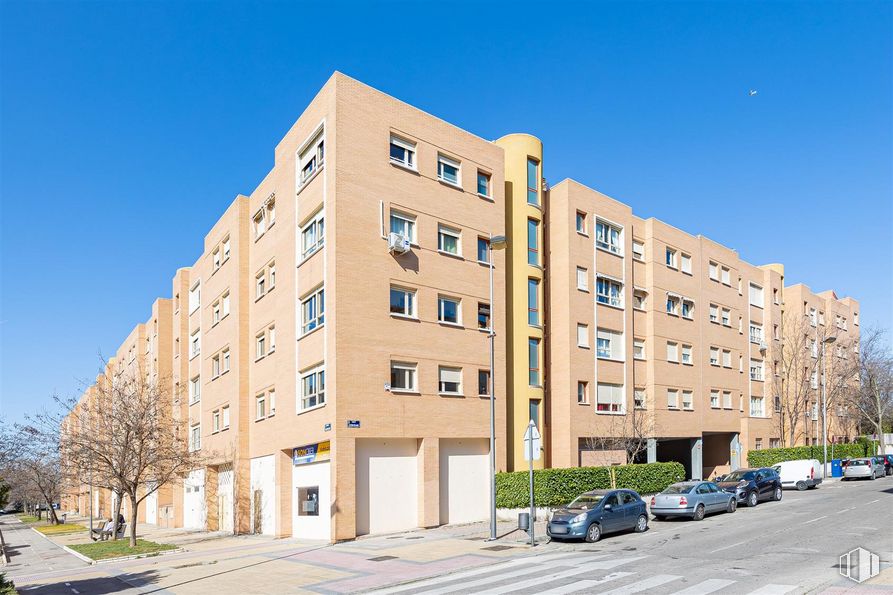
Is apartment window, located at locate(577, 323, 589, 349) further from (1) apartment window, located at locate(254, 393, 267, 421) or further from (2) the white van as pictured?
(1) apartment window, located at locate(254, 393, 267, 421)

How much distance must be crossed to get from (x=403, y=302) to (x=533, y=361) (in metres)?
8.54

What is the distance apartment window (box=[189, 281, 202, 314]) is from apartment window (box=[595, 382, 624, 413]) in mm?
27078

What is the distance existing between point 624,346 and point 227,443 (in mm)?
22530

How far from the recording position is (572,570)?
17.0m

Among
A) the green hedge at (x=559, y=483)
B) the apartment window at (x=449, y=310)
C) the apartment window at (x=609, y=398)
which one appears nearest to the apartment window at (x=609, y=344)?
the apartment window at (x=609, y=398)

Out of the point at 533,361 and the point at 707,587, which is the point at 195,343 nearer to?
the point at 533,361

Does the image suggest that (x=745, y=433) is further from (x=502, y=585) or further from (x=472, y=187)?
(x=502, y=585)

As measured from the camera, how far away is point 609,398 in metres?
38.2

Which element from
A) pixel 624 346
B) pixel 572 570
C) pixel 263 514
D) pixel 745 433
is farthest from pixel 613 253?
pixel 572 570

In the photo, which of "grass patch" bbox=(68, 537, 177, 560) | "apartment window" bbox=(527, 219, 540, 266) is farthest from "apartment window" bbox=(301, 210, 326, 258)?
"grass patch" bbox=(68, 537, 177, 560)

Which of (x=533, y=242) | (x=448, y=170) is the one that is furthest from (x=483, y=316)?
(x=448, y=170)

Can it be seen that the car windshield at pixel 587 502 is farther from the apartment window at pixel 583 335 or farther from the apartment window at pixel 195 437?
the apartment window at pixel 195 437

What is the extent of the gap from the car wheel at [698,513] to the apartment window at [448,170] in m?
16.4

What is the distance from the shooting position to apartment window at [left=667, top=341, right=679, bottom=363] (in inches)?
1717
